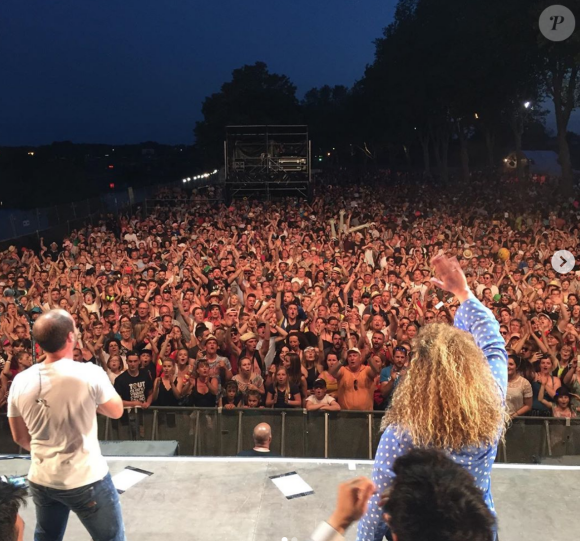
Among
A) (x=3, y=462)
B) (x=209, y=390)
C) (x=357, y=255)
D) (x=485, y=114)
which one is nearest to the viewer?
(x=3, y=462)

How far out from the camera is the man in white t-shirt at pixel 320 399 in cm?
616

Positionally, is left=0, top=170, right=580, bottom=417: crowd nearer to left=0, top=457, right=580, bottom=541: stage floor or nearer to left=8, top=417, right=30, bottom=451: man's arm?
left=0, top=457, right=580, bottom=541: stage floor

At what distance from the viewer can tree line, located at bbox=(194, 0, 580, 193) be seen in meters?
21.2

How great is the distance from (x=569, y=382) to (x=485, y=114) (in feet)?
81.4

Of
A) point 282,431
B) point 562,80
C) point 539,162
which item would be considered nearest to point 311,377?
point 282,431

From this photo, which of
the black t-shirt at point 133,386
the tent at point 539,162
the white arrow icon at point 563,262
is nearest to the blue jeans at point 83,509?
the black t-shirt at point 133,386

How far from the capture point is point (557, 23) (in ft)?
58.9

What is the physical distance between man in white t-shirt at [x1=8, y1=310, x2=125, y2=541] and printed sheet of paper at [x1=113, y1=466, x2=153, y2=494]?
1.46 meters

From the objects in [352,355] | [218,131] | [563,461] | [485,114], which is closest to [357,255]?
[352,355]

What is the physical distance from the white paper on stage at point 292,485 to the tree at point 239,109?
40.5 m

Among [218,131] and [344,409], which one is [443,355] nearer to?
[344,409]

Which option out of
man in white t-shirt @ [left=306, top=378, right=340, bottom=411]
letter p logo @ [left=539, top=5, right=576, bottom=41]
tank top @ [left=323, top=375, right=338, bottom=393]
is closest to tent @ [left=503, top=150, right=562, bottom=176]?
letter p logo @ [left=539, top=5, right=576, bottom=41]

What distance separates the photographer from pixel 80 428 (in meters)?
2.69

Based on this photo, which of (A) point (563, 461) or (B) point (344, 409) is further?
(B) point (344, 409)
